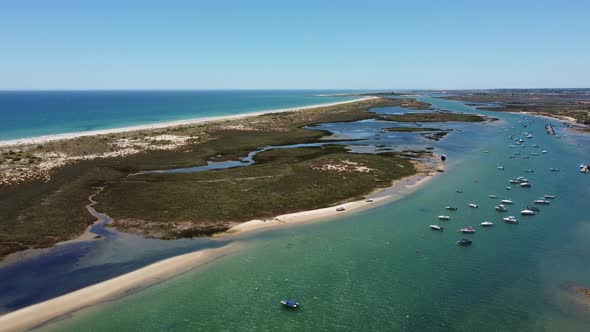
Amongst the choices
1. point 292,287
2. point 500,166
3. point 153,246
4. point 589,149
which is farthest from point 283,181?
point 589,149

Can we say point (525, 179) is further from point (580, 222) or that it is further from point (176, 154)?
point (176, 154)

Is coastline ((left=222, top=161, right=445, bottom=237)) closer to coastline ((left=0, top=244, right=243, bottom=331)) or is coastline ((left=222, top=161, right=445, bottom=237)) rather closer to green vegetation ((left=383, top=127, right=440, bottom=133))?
coastline ((left=0, top=244, right=243, bottom=331))

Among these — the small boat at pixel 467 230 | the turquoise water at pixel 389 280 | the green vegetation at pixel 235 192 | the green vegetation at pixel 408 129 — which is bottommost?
the turquoise water at pixel 389 280

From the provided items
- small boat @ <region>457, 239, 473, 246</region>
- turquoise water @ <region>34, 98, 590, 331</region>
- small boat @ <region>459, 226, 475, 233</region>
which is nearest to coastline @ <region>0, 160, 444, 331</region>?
turquoise water @ <region>34, 98, 590, 331</region>

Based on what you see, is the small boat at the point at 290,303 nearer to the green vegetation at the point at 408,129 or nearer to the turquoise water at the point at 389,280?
the turquoise water at the point at 389,280

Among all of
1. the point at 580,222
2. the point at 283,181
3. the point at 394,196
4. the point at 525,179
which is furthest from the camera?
the point at 525,179

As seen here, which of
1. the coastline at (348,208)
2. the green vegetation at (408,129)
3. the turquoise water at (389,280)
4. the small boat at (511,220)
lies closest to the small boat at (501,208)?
the turquoise water at (389,280)
